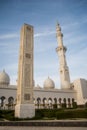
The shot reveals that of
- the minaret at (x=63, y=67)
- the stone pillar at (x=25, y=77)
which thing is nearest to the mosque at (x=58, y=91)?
the minaret at (x=63, y=67)

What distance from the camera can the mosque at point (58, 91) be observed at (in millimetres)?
31661

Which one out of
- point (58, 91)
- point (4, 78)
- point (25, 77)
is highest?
point (4, 78)

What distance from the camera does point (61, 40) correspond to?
41969 mm

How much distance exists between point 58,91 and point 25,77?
18706 millimetres

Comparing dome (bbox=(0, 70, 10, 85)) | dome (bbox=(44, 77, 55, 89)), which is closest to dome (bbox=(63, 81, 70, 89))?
dome (bbox=(44, 77, 55, 89))

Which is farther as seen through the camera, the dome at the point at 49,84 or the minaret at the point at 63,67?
the minaret at the point at 63,67

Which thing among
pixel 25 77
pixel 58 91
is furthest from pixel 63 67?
pixel 25 77

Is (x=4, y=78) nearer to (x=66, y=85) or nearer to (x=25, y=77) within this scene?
(x=25, y=77)

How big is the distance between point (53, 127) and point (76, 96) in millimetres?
37124

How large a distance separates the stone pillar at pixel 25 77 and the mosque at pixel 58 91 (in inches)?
464

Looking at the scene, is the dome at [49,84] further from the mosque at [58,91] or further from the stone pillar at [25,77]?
the stone pillar at [25,77]

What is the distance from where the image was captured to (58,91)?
3716 cm

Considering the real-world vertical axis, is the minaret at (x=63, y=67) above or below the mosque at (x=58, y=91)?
above

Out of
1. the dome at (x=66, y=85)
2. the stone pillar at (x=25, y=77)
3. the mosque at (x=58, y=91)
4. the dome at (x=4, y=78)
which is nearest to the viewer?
the stone pillar at (x=25, y=77)
